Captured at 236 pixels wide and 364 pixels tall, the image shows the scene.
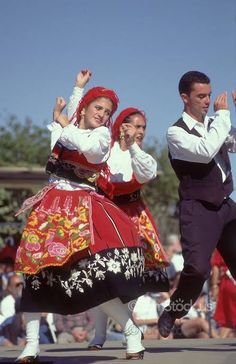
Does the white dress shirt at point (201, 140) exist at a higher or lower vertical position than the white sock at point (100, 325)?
higher

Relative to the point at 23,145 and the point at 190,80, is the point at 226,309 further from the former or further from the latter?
the point at 23,145

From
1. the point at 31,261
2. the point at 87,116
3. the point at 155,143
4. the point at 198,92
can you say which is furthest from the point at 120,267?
the point at 155,143

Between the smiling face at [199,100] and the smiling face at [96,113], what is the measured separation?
2.13 feet

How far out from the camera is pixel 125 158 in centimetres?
604

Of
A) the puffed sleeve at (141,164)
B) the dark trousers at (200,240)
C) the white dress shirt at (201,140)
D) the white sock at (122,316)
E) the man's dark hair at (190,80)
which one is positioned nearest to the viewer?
the white sock at (122,316)

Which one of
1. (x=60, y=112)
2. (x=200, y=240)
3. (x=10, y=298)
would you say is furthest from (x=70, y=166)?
(x=10, y=298)

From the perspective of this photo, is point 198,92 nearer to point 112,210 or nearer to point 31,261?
point 112,210

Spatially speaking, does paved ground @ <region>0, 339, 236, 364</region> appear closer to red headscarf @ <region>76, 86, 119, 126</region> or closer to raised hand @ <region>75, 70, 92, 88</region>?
red headscarf @ <region>76, 86, 119, 126</region>

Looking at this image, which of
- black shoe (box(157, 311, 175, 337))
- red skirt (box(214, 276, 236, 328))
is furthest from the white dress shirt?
red skirt (box(214, 276, 236, 328))

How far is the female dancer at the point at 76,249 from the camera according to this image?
185 inches

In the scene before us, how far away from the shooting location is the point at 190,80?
559 centimetres

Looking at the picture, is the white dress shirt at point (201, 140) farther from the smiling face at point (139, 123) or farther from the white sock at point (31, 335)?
the white sock at point (31, 335)

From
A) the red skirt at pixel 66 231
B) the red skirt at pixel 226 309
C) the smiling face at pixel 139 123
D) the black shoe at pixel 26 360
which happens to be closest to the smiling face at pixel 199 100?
the smiling face at pixel 139 123

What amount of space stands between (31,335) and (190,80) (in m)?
1.96
